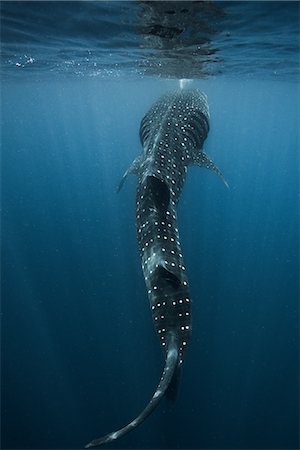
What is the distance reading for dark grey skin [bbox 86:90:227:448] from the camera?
181 inches

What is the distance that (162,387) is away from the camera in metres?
4.24

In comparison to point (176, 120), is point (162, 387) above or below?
below

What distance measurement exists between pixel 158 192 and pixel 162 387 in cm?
327

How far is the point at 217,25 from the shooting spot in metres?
11.2

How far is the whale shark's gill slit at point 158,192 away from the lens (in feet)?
21.2

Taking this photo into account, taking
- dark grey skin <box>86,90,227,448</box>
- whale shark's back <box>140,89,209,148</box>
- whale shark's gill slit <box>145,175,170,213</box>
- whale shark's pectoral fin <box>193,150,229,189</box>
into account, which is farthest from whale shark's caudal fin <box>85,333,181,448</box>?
whale shark's pectoral fin <box>193,150,229,189</box>

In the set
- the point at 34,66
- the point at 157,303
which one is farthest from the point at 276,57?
the point at 157,303

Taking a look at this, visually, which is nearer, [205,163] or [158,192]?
[158,192]

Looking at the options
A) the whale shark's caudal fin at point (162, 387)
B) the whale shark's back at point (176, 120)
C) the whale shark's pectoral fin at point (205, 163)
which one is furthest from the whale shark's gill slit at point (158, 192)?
the whale shark's pectoral fin at point (205, 163)

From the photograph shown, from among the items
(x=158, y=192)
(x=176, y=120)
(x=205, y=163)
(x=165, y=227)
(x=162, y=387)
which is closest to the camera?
(x=162, y=387)

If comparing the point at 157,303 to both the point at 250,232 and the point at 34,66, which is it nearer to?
the point at 250,232

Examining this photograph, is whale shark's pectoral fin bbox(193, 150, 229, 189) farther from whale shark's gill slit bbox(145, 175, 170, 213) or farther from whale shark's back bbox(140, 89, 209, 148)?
whale shark's gill slit bbox(145, 175, 170, 213)

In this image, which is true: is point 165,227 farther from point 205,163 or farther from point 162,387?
point 205,163

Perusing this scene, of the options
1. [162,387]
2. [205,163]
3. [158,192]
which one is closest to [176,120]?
[205,163]
